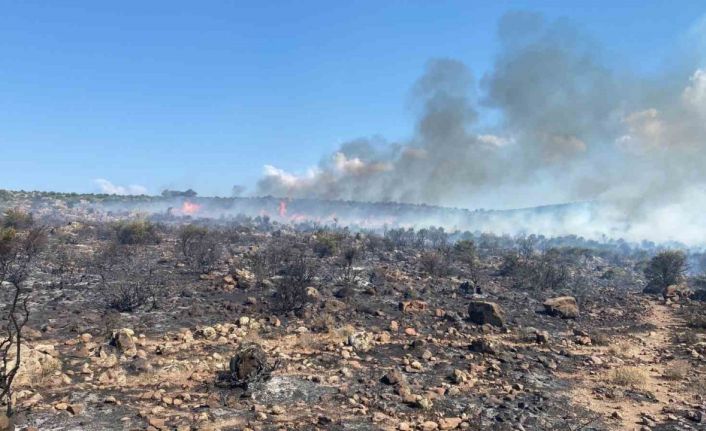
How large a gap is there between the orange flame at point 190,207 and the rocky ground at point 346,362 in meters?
84.9

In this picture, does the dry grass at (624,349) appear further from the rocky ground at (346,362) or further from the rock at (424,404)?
the rock at (424,404)

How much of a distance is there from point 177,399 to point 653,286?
28751mm

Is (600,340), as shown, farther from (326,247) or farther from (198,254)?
(198,254)

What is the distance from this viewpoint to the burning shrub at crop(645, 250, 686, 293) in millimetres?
26125

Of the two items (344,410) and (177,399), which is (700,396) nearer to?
(344,410)

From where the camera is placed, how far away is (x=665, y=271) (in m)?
26.7

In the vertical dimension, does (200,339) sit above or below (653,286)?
below

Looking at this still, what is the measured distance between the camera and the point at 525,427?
7.51m

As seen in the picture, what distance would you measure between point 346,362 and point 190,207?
336 ft

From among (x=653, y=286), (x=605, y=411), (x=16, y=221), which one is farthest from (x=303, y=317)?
(x=16, y=221)

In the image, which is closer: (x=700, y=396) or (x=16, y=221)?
(x=700, y=396)

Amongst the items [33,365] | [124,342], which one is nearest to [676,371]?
[124,342]

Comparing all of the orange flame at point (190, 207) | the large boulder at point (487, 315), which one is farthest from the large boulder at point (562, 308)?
the orange flame at point (190, 207)

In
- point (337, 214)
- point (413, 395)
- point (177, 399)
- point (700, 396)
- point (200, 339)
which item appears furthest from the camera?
point (337, 214)
